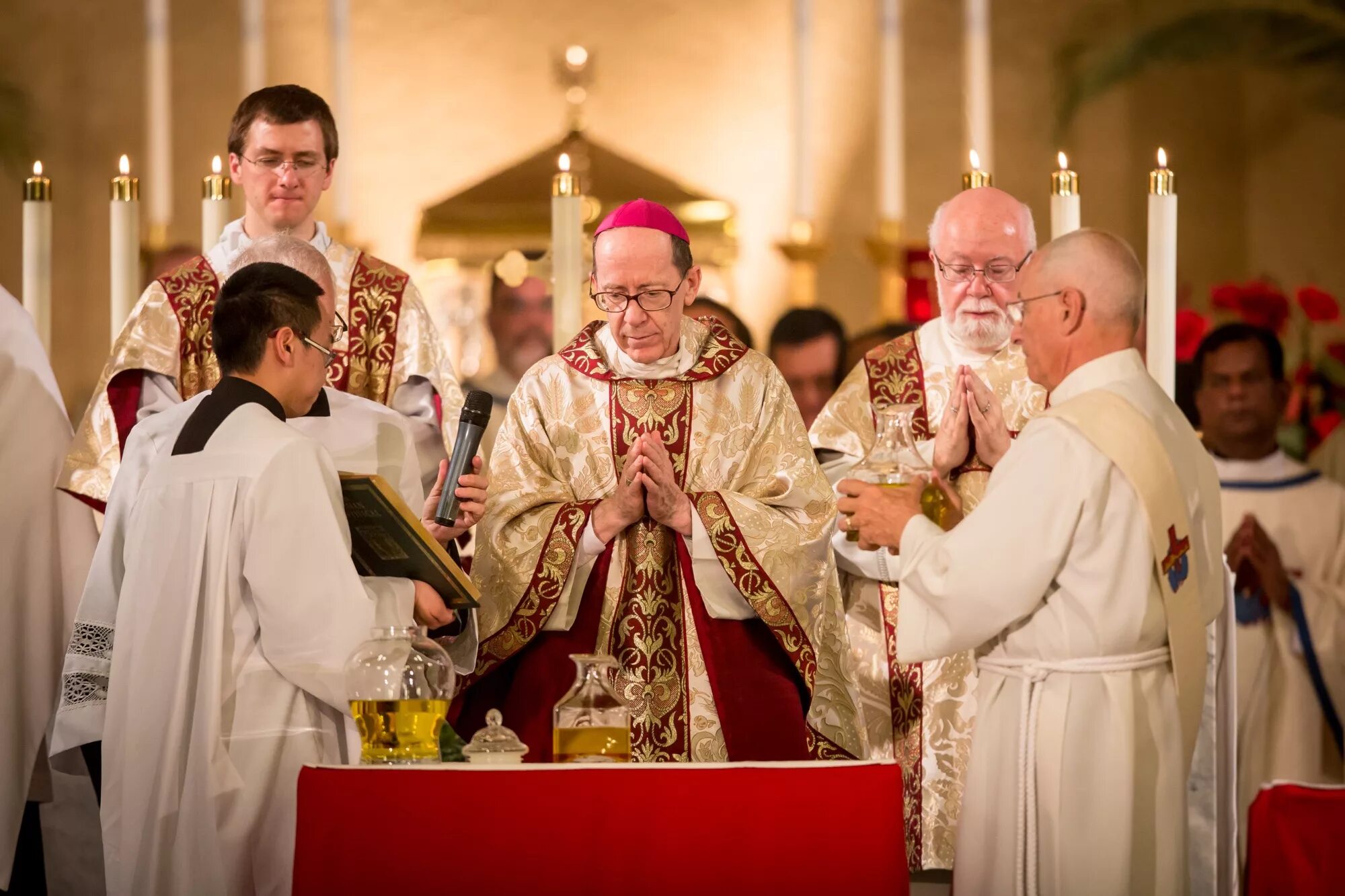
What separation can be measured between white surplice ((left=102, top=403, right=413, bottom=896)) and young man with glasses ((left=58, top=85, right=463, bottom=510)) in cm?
99

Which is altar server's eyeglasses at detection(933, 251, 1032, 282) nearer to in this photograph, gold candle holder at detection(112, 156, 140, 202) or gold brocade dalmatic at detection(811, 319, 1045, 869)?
gold brocade dalmatic at detection(811, 319, 1045, 869)

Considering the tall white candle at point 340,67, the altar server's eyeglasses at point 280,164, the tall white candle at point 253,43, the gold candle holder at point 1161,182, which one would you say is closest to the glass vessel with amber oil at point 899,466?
the gold candle holder at point 1161,182

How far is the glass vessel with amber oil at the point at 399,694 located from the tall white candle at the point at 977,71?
4.28 meters

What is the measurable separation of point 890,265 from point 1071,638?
18.9ft

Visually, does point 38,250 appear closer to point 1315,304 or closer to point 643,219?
point 643,219

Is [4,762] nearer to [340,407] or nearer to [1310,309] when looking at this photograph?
[340,407]

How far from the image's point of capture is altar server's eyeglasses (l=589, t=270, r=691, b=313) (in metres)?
4.23

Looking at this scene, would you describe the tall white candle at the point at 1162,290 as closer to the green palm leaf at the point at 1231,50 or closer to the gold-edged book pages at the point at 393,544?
the gold-edged book pages at the point at 393,544

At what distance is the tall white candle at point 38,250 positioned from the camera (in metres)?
4.88

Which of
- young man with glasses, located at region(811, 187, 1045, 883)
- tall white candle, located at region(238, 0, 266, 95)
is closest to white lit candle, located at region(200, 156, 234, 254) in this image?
young man with glasses, located at region(811, 187, 1045, 883)

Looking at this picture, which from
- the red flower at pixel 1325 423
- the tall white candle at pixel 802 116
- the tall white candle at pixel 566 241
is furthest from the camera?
the tall white candle at pixel 802 116

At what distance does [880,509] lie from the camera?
380 centimetres

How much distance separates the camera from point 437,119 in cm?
948

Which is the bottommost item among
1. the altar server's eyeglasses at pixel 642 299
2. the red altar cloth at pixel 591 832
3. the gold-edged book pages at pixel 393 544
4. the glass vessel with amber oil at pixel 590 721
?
the red altar cloth at pixel 591 832
